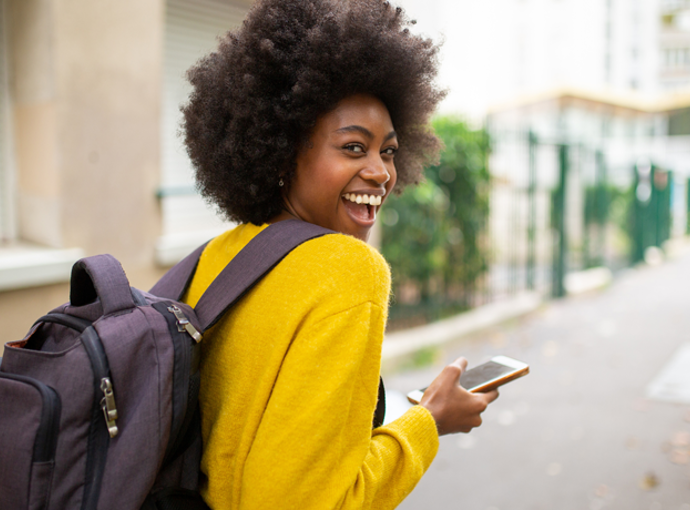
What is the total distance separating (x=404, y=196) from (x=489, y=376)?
508cm

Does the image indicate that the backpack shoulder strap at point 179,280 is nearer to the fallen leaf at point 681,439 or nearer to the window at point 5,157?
the window at point 5,157

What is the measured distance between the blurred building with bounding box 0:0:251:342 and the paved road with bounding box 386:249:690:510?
8.54ft

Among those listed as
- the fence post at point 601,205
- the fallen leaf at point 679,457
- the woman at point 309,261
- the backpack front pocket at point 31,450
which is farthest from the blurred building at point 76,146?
the fence post at point 601,205

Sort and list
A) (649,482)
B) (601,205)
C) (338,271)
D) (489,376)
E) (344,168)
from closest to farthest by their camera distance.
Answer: (338,271) < (344,168) < (489,376) < (649,482) < (601,205)

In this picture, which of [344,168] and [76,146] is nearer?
[344,168]

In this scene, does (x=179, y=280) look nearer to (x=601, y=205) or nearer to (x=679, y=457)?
(x=679, y=457)

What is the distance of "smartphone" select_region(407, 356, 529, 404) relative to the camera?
5.10 feet

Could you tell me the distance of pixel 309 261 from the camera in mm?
1162

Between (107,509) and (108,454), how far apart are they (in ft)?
0.29

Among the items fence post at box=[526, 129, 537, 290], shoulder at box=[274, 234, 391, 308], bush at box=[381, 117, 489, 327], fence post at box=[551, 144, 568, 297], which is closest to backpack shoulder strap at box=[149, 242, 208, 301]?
shoulder at box=[274, 234, 391, 308]

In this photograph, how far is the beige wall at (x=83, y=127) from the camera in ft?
13.0

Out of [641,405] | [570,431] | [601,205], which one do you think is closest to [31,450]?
[570,431]

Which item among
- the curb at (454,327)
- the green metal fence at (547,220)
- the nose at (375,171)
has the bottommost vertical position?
the curb at (454,327)

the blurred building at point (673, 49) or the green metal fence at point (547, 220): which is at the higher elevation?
the blurred building at point (673, 49)
